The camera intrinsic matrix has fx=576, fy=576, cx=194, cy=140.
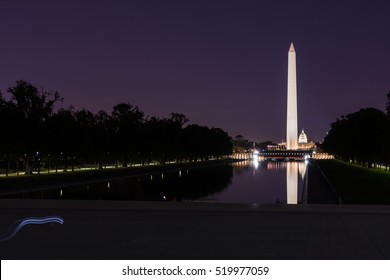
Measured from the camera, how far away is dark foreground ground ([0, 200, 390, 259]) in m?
10.7

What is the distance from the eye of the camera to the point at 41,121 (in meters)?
50.8

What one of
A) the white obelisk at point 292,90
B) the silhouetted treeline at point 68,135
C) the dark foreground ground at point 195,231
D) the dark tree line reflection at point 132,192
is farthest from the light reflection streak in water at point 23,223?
the white obelisk at point 292,90

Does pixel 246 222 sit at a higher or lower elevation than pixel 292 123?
lower

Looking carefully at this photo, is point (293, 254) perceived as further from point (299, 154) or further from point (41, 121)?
point (299, 154)

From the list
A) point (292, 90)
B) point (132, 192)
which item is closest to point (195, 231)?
point (132, 192)

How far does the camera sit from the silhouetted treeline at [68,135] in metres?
47.6

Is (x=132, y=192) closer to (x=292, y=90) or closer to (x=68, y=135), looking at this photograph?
(x=68, y=135)

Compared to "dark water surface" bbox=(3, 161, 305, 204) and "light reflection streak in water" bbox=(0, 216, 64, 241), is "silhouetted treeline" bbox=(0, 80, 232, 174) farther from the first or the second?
"light reflection streak in water" bbox=(0, 216, 64, 241)

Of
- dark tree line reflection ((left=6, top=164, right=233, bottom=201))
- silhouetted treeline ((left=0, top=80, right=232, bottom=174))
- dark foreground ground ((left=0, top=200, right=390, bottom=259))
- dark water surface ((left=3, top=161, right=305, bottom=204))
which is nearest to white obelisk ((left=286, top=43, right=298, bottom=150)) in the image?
silhouetted treeline ((left=0, top=80, right=232, bottom=174))

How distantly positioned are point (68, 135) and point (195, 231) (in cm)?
4180

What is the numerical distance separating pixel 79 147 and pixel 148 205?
41.6 m

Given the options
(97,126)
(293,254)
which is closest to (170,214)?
(293,254)

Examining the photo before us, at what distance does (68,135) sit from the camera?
5338cm

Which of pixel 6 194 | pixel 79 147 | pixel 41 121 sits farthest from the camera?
pixel 79 147
